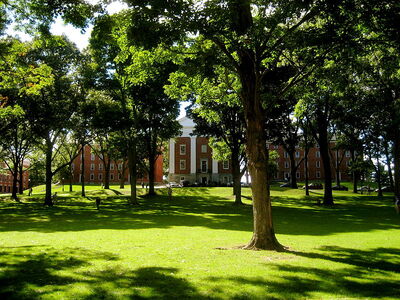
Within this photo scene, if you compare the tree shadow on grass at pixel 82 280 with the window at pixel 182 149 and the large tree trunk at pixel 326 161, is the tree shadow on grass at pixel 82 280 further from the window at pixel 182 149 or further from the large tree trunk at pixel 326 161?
the window at pixel 182 149

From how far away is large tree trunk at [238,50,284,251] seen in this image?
10.5m

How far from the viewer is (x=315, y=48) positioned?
10602 millimetres

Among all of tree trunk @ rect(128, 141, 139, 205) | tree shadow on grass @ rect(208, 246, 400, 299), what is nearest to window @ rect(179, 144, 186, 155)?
tree trunk @ rect(128, 141, 139, 205)

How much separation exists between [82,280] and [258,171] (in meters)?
5.94

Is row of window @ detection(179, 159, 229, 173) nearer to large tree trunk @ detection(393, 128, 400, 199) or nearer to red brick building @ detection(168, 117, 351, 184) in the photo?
red brick building @ detection(168, 117, 351, 184)

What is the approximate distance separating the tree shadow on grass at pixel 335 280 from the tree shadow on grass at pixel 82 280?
1104 mm

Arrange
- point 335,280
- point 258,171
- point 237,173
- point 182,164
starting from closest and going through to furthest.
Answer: point 335,280 → point 258,171 → point 237,173 → point 182,164

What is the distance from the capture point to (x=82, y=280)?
6.77 meters

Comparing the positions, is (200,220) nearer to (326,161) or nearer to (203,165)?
(326,161)

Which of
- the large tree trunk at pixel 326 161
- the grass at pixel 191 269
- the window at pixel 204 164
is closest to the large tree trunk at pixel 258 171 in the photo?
the grass at pixel 191 269

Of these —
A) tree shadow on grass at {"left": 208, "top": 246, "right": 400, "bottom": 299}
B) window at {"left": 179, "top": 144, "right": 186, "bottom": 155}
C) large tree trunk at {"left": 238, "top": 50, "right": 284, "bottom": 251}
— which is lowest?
tree shadow on grass at {"left": 208, "top": 246, "right": 400, "bottom": 299}

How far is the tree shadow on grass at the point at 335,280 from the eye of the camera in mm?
6098

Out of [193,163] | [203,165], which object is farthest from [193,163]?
[203,165]

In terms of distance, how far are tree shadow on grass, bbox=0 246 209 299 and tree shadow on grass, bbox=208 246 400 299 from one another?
1104 mm
